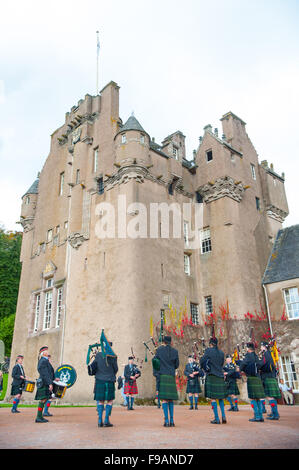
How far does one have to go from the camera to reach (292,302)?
85.1ft

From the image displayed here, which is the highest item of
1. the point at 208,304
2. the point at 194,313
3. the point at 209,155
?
the point at 209,155

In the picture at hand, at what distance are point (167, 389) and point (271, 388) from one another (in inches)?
158

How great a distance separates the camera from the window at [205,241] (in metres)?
29.4

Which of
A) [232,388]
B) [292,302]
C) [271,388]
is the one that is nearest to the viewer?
[271,388]

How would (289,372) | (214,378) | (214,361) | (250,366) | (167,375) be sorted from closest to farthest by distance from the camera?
(167,375), (214,378), (214,361), (250,366), (289,372)

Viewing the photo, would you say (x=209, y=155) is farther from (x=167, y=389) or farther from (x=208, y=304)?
(x=167, y=389)

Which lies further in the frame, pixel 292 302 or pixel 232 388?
pixel 292 302

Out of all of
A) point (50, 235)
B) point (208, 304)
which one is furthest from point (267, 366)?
point (50, 235)

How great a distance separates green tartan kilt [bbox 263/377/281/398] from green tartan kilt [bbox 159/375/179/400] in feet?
12.2

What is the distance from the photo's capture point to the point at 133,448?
655cm

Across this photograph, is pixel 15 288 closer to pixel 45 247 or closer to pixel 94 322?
pixel 45 247

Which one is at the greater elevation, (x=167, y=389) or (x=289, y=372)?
(x=289, y=372)

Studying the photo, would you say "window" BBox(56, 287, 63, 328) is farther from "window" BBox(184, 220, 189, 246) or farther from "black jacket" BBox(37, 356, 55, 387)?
"black jacket" BBox(37, 356, 55, 387)

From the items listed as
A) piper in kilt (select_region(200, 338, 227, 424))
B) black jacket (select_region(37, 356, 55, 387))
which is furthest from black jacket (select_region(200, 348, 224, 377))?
black jacket (select_region(37, 356, 55, 387))
